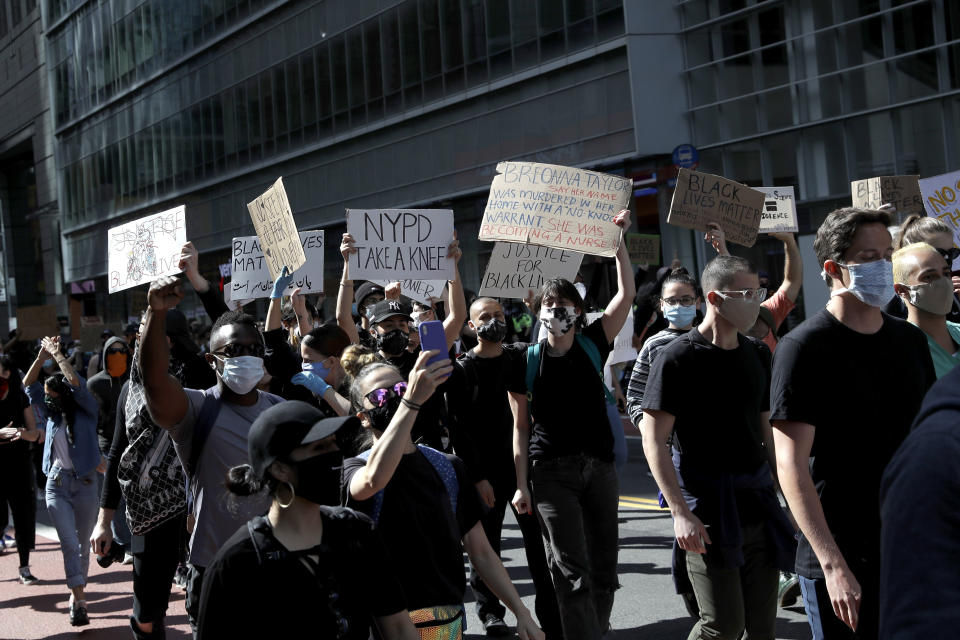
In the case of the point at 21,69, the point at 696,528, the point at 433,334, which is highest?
the point at 21,69

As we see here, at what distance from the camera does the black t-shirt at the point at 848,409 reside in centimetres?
379

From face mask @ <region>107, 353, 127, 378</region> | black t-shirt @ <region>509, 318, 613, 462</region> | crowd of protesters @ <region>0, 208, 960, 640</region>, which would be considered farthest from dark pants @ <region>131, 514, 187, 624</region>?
face mask @ <region>107, 353, 127, 378</region>

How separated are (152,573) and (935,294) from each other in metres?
3.82

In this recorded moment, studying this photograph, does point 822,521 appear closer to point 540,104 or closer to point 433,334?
point 433,334

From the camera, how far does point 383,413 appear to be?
4.26 metres

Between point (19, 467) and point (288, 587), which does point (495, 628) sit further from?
point (19, 467)

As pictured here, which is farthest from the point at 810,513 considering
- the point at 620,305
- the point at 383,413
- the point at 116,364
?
the point at 116,364

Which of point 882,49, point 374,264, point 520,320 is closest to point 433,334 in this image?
point 374,264

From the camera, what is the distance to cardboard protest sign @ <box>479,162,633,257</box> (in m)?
7.58

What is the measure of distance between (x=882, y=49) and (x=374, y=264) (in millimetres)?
14154

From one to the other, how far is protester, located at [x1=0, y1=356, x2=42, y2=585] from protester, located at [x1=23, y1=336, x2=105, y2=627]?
1.68 ft

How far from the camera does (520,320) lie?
19984 mm

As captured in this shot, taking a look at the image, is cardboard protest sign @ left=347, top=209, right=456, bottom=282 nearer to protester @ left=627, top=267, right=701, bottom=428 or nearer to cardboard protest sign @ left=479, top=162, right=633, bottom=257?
cardboard protest sign @ left=479, top=162, right=633, bottom=257

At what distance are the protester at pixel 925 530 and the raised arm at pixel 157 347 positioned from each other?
312 centimetres
